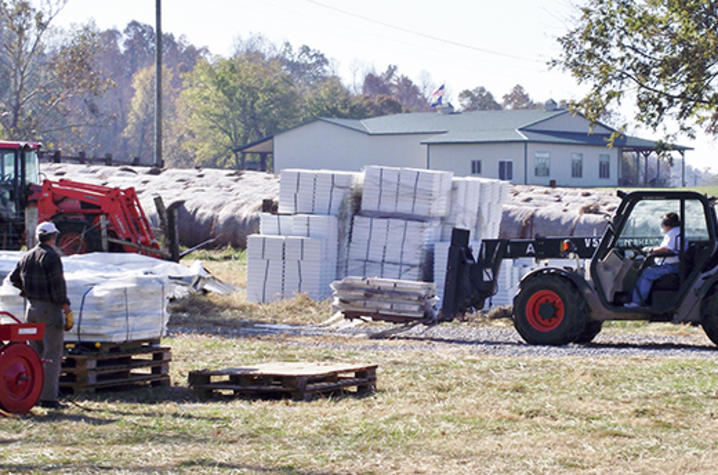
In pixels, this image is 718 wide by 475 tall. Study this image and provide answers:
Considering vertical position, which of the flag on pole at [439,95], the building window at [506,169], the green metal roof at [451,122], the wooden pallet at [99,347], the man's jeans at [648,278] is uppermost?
the flag on pole at [439,95]

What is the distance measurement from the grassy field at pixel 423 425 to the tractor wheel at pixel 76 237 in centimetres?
1044

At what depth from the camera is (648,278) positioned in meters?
13.6

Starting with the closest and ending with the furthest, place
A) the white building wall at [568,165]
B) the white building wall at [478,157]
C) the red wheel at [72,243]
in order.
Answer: the red wheel at [72,243] → the white building wall at [478,157] → the white building wall at [568,165]

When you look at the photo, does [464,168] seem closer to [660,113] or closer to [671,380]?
[660,113]

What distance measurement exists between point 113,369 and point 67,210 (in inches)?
495

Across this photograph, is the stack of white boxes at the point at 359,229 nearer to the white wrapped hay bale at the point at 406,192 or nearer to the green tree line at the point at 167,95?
the white wrapped hay bale at the point at 406,192

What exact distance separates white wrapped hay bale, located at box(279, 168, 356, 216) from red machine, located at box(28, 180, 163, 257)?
372 centimetres

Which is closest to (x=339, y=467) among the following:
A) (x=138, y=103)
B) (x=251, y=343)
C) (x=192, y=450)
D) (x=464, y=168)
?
(x=192, y=450)

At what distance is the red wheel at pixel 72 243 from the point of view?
22141 millimetres

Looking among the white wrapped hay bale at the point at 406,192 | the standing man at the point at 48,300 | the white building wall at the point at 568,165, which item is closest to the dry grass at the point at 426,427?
the standing man at the point at 48,300

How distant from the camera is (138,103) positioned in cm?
10569

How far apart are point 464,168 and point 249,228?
28.0 meters

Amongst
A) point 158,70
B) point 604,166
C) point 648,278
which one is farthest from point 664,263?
point 604,166

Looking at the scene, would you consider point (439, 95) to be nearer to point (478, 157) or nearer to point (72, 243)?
point (478, 157)
